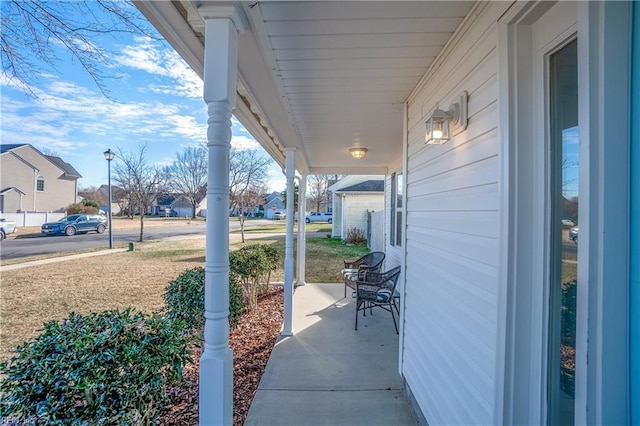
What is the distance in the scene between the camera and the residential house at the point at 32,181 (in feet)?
64.9

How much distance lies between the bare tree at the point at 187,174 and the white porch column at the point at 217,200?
20.4 metres

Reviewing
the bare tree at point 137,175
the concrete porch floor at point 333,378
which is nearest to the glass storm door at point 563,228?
the concrete porch floor at point 333,378

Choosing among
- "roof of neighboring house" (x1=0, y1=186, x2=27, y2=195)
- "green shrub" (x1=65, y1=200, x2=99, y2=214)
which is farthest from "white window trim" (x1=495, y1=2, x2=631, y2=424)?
"roof of neighboring house" (x1=0, y1=186, x2=27, y2=195)

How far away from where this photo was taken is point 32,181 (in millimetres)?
20891

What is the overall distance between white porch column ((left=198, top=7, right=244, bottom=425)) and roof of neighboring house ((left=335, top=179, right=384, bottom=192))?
43.7 feet

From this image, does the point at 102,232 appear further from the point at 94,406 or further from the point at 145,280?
the point at 94,406

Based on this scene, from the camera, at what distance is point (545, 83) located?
125 centimetres

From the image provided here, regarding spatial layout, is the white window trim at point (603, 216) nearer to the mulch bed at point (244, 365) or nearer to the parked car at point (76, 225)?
the mulch bed at point (244, 365)

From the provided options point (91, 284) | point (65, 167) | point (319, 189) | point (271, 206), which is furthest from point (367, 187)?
point (271, 206)

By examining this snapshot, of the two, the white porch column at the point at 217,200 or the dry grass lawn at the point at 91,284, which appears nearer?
the white porch column at the point at 217,200

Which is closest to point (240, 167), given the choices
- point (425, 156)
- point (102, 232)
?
point (102, 232)

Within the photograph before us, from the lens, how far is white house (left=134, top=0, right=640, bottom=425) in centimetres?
87

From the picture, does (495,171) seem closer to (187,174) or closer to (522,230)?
(522,230)

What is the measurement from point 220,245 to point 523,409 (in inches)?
60.1
